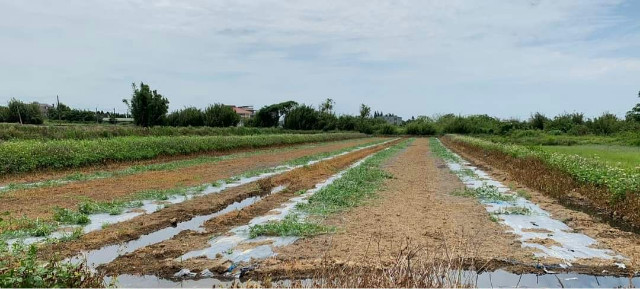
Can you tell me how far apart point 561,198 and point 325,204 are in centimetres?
606

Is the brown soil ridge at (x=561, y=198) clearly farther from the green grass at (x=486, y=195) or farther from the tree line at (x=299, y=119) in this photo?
the tree line at (x=299, y=119)

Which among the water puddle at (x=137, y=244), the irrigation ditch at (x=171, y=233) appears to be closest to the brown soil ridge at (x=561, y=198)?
the irrigation ditch at (x=171, y=233)

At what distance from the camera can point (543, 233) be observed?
23.4 feet

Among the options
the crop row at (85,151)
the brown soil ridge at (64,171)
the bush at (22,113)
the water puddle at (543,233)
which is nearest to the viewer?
the water puddle at (543,233)

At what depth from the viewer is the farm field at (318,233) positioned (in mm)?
5145

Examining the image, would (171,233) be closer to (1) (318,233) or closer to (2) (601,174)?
(1) (318,233)

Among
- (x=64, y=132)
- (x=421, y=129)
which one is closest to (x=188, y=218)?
(x=64, y=132)

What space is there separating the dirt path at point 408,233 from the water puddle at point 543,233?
10.4 inches

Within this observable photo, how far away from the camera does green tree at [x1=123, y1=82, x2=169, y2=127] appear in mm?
38438

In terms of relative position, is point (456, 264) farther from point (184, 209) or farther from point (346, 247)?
point (184, 209)

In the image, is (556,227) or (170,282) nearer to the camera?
(170,282)

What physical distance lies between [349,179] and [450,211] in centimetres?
507

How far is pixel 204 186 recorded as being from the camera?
40.2ft

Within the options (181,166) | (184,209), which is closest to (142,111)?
(181,166)
